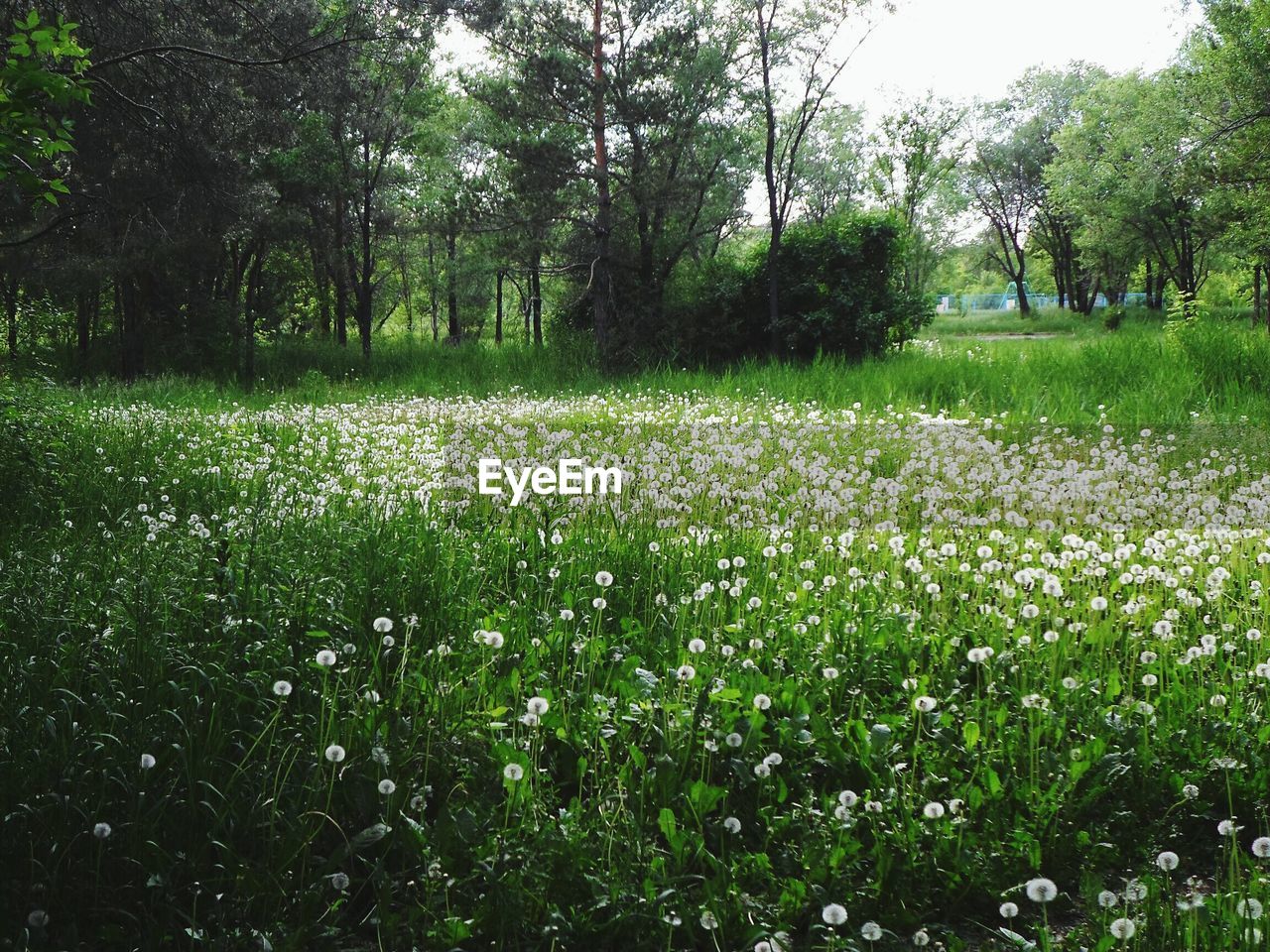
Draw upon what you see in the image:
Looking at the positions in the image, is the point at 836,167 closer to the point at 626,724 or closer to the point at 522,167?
the point at 522,167

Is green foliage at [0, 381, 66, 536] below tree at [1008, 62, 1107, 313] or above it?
below

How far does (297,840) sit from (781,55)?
17458mm

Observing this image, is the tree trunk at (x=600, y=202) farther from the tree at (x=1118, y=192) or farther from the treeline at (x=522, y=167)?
the tree at (x=1118, y=192)

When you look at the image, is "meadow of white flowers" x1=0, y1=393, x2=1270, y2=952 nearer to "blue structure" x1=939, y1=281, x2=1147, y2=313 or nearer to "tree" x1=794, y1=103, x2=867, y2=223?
"tree" x1=794, y1=103, x2=867, y2=223

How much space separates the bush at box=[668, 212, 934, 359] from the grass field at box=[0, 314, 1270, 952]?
37.3 feet

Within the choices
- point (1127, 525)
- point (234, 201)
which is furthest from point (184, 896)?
point (234, 201)

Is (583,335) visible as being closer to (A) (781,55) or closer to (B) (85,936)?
(A) (781,55)

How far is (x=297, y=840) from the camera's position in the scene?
2424 mm

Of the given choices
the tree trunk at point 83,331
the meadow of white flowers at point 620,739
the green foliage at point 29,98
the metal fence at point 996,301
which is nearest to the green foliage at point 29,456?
the meadow of white flowers at point 620,739

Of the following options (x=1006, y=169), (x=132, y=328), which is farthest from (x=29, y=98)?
(x=1006, y=169)

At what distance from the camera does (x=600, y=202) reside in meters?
17.1

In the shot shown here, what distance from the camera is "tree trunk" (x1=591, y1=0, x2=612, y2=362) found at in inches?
669

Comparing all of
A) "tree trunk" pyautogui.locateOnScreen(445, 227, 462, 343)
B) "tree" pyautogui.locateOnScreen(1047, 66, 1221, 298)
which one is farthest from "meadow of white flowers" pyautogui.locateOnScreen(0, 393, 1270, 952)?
"tree trunk" pyautogui.locateOnScreen(445, 227, 462, 343)

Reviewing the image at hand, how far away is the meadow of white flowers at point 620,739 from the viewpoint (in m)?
2.31
